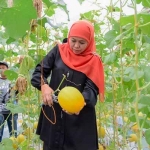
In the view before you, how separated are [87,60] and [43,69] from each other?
7.6 inches

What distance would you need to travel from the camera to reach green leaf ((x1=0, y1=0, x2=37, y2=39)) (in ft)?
2.14

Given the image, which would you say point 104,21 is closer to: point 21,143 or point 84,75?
point 84,75

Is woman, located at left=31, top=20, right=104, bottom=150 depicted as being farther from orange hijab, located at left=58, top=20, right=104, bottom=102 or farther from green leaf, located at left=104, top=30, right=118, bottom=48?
green leaf, located at left=104, top=30, right=118, bottom=48

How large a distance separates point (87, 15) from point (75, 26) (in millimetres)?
656

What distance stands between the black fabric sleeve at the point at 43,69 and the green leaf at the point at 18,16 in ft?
2.23

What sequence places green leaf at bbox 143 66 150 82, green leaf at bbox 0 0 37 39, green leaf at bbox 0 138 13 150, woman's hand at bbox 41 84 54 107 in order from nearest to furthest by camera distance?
green leaf at bbox 0 0 37 39
green leaf at bbox 143 66 150 82
woman's hand at bbox 41 84 54 107
green leaf at bbox 0 138 13 150

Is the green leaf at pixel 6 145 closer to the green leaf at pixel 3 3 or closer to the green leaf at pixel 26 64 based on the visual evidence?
the green leaf at pixel 26 64

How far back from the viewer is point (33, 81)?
1379 millimetres

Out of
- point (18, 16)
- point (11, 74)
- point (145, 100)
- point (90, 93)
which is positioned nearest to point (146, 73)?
point (145, 100)

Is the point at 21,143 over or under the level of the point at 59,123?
under

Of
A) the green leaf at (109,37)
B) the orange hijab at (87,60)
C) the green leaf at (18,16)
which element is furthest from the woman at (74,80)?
the green leaf at (18,16)

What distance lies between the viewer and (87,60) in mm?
1419

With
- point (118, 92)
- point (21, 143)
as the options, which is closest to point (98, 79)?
point (118, 92)

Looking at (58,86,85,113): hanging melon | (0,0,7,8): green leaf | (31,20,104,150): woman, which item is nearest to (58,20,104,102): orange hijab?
(31,20,104,150): woman
